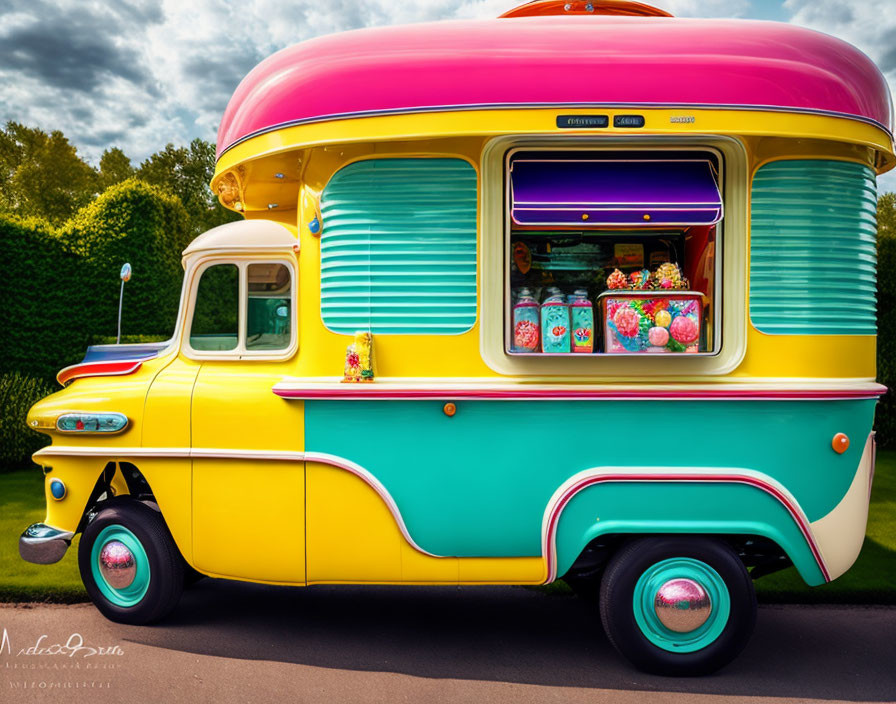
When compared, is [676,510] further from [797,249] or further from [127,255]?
[127,255]

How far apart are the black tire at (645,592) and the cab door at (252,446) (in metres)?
1.61

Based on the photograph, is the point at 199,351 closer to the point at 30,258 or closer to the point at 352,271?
the point at 352,271

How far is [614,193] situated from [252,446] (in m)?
2.23

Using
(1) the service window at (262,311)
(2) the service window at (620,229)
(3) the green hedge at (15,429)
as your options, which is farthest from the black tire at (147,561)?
(3) the green hedge at (15,429)

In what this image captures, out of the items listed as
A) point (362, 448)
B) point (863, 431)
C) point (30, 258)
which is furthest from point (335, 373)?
point (30, 258)

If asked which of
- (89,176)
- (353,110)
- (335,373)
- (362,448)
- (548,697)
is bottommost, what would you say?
(548,697)

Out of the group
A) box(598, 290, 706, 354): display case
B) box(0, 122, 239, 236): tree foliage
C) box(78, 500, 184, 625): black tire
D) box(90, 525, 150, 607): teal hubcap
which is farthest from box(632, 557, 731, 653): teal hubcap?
box(0, 122, 239, 236): tree foliage

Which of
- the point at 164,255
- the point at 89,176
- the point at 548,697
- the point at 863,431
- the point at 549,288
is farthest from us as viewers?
the point at 89,176

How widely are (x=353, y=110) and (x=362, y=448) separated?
167 centimetres

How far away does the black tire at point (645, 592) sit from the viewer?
3400 mm

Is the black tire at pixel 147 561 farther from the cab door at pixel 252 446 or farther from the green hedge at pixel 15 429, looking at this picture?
the green hedge at pixel 15 429

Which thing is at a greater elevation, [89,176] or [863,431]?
[89,176]

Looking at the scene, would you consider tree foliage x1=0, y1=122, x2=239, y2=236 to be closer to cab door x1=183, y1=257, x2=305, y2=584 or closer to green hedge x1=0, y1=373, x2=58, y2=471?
green hedge x1=0, y1=373, x2=58, y2=471

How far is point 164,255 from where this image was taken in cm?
1049
